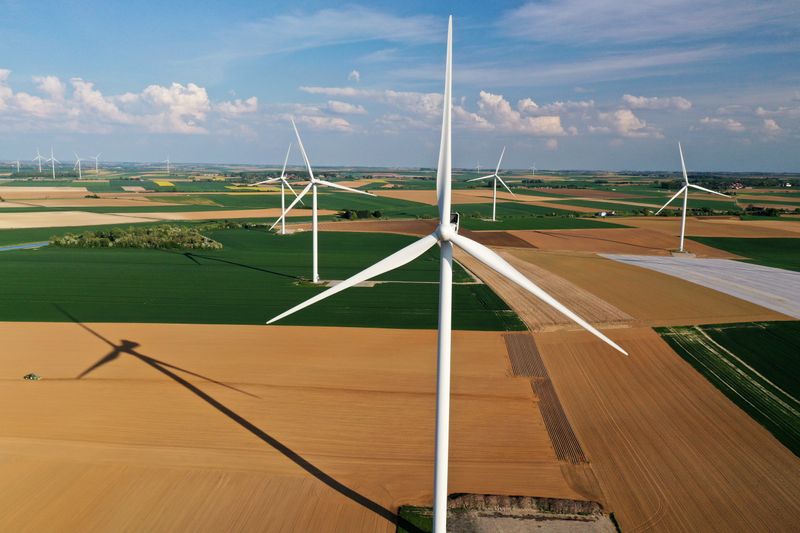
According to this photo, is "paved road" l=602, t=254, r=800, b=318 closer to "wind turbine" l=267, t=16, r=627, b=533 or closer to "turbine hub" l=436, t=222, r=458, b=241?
"wind turbine" l=267, t=16, r=627, b=533

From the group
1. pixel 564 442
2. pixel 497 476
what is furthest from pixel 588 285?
pixel 497 476

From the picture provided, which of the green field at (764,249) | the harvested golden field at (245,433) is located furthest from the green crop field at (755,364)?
the green field at (764,249)

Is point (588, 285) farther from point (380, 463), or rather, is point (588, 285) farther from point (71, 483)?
point (71, 483)

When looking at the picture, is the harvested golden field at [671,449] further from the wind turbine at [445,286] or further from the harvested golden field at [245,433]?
the wind turbine at [445,286]

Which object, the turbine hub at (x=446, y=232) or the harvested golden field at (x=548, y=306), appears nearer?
the turbine hub at (x=446, y=232)

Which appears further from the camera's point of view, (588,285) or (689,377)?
(588,285)

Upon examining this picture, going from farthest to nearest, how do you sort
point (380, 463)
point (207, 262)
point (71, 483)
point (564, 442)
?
1. point (207, 262)
2. point (564, 442)
3. point (380, 463)
4. point (71, 483)

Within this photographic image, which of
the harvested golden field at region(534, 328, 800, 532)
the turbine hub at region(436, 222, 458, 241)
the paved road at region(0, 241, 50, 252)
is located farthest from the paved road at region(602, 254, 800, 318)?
the paved road at region(0, 241, 50, 252)
